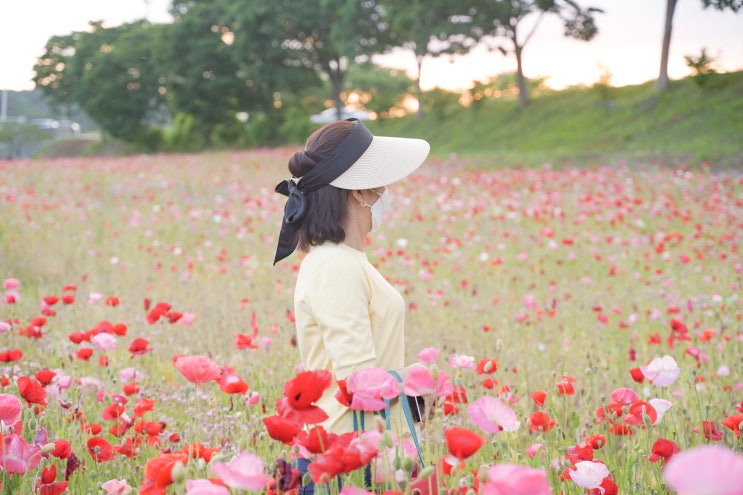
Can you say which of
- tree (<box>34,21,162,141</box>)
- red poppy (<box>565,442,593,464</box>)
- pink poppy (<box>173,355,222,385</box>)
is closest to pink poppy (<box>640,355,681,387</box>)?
red poppy (<box>565,442,593,464</box>)

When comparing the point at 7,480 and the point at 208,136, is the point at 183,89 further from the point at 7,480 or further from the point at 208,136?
the point at 7,480

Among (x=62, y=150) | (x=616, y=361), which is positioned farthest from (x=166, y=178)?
(x=62, y=150)

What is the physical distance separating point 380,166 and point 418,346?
7.29 feet

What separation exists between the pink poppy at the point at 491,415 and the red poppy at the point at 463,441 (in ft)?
0.69

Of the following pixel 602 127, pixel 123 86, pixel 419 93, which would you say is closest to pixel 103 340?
pixel 602 127

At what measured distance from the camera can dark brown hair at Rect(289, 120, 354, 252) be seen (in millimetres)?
1926

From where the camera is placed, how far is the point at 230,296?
5.39 m

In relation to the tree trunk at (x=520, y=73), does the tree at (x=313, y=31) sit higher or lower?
higher

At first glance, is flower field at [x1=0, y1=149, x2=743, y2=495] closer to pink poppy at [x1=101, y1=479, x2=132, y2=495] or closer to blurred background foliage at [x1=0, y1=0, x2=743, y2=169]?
pink poppy at [x1=101, y1=479, x2=132, y2=495]

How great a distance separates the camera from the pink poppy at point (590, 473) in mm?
1604

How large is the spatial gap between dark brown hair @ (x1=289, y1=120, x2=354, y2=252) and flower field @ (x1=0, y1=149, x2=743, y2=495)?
0.42 metres

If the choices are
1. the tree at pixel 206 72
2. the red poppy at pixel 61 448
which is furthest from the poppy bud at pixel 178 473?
the tree at pixel 206 72

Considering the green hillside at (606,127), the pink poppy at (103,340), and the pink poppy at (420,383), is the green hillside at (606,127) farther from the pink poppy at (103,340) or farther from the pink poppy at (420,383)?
the pink poppy at (420,383)

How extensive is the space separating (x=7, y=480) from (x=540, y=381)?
2365 mm
